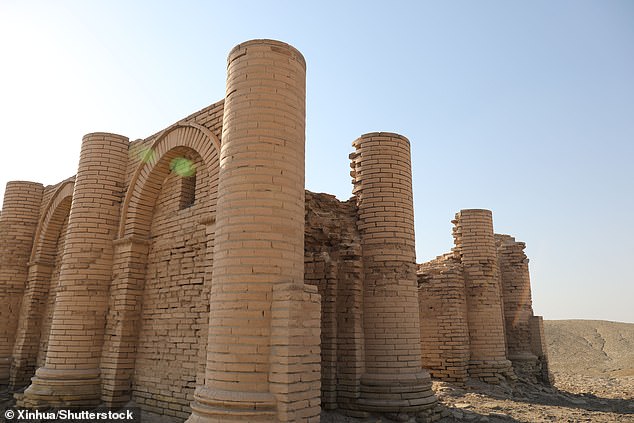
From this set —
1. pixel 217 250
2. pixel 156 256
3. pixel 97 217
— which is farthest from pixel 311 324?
pixel 97 217

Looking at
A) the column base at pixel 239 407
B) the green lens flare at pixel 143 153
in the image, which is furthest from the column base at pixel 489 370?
the green lens flare at pixel 143 153

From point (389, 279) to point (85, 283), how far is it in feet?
17.8

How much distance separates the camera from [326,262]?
743 cm

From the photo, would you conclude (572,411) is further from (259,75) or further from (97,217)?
(97,217)

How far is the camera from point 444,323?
1111cm

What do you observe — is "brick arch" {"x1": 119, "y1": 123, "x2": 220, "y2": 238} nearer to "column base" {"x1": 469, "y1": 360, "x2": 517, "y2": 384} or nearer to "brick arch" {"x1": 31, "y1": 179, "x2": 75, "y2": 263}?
"brick arch" {"x1": 31, "y1": 179, "x2": 75, "y2": 263}

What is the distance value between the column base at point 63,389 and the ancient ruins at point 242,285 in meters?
0.02

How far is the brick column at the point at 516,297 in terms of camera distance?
1380 centimetres

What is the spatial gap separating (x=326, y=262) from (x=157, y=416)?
351cm

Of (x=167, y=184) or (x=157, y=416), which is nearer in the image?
(x=157, y=416)

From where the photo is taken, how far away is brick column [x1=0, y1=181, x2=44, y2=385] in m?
11.7

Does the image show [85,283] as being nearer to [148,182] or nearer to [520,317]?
[148,182]

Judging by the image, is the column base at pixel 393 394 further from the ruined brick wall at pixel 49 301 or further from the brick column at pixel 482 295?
the ruined brick wall at pixel 49 301

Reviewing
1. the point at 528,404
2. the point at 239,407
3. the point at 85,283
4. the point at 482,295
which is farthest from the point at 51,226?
the point at 528,404
